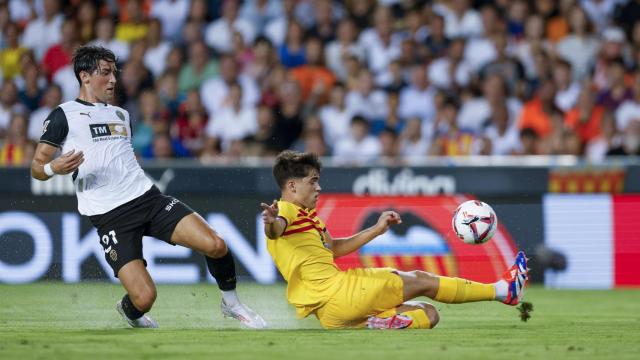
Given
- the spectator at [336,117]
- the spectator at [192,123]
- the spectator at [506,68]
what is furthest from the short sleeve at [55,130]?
the spectator at [506,68]

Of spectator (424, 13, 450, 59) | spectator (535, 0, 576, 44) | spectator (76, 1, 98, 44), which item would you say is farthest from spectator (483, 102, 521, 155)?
spectator (76, 1, 98, 44)

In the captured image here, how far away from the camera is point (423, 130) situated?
16.8 meters

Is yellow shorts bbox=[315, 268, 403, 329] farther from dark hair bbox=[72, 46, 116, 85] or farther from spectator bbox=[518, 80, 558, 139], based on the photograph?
spectator bbox=[518, 80, 558, 139]

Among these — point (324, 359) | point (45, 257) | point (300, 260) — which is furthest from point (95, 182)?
point (45, 257)

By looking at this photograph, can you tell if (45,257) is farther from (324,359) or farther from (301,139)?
(324,359)

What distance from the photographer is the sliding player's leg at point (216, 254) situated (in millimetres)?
9664

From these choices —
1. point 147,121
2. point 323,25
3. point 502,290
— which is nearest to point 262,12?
point 323,25

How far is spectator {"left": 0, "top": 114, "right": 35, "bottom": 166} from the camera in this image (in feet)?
54.0

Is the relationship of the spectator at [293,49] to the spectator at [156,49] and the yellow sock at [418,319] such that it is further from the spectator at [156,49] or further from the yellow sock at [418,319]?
the yellow sock at [418,319]

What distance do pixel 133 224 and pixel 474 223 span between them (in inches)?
104

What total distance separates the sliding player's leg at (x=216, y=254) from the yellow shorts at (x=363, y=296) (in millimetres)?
808

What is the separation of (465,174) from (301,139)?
274cm

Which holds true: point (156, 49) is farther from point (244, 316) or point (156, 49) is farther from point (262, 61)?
point (244, 316)

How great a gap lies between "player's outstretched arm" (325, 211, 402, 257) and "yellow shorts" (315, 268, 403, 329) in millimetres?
278
